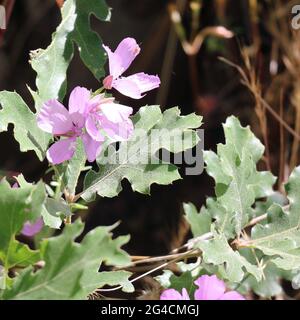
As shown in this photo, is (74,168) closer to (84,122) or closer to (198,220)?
(84,122)

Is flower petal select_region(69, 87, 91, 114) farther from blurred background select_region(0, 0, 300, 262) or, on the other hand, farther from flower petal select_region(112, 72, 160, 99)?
blurred background select_region(0, 0, 300, 262)

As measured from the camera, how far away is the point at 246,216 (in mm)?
932

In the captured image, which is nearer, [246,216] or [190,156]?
[246,216]

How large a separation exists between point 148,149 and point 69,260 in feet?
0.88

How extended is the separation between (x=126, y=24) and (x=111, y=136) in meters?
1.57

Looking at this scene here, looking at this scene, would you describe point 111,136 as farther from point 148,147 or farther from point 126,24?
point 126,24

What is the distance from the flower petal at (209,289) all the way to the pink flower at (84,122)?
0.20m

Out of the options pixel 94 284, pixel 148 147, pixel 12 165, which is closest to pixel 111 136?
pixel 148 147

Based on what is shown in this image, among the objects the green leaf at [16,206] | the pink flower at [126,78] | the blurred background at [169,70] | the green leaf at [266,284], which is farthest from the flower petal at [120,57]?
the blurred background at [169,70]

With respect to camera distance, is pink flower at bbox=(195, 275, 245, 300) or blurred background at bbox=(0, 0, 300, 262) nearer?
pink flower at bbox=(195, 275, 245, 300)

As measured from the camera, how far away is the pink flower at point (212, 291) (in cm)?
84

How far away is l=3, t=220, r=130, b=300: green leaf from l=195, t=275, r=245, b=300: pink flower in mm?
222

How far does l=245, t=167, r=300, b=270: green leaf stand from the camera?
88cm

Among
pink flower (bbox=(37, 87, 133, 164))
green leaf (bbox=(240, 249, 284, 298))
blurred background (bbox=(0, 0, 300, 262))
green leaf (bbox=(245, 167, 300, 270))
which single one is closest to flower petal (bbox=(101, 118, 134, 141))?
pink flower (bbox=(37, 87, 133, 164))
